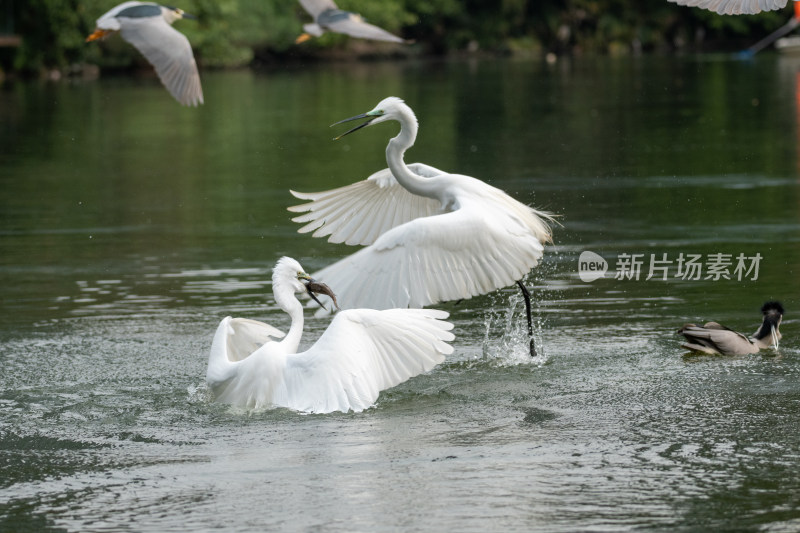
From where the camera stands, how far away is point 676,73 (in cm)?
4472

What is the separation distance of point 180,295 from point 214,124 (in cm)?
1879

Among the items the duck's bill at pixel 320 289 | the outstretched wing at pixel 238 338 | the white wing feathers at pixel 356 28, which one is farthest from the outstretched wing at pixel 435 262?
the white wing feathers at pixel 356 28

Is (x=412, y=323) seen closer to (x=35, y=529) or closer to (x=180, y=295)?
(x=35, y=529)

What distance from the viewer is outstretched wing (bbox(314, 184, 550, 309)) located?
Result: 8.19 metres

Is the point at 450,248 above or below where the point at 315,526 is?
above

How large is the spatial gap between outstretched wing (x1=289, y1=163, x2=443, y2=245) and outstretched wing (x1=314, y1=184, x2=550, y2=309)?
117 cm

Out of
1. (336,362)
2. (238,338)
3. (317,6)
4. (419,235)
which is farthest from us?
(317,6)

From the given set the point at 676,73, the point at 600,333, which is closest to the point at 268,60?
the point at 676,73

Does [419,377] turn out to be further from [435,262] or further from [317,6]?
[317,6]

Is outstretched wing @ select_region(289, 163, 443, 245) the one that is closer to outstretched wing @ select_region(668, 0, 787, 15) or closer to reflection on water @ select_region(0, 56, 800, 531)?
reflection on water @ select_region(0, 56, 800, 531)

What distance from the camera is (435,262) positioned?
8312 mm

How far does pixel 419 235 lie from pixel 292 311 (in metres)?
0.86

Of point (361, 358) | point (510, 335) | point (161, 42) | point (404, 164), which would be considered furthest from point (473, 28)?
point (361, 358)

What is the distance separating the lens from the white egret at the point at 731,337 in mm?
8883
